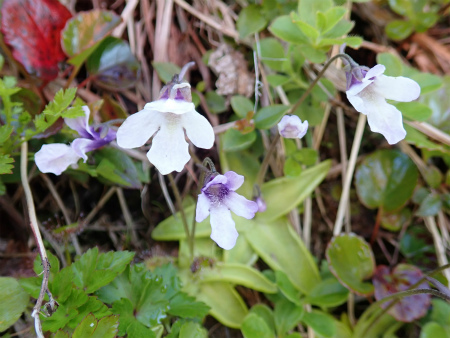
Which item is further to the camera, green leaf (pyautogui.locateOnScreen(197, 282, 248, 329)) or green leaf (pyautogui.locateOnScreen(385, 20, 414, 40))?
green leaf (pyautogui.locateOnScreen(385, 20, 414, 40))

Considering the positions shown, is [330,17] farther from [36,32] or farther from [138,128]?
[36,32]

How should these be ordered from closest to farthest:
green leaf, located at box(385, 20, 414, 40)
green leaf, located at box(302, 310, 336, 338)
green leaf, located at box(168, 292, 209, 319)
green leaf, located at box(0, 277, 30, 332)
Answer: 1. green leaf, located at box(0, 277, 30, 332)
2. green leaf, located at box(168, 292, 209, 319)
3. green leaf, located at box(302, 310, 336, 338)
4. green leaf, located at box(385, 20, 414, 40)

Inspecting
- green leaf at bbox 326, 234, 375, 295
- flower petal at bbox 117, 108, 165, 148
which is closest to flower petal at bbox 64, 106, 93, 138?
flower petal at bbox 117, 108, 165, 148

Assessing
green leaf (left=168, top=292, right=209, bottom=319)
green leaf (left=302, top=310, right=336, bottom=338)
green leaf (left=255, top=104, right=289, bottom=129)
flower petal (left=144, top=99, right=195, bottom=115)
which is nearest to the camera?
flower petal (left=144, top=99, right=195, bottom=115)

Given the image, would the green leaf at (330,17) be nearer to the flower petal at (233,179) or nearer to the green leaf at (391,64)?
the green leaf at (391,64)

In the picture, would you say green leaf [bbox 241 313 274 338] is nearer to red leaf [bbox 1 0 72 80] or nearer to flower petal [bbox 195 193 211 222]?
flower petal [bbox 195 193 211 222]

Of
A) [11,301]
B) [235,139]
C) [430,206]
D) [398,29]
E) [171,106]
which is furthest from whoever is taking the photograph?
[398,29]

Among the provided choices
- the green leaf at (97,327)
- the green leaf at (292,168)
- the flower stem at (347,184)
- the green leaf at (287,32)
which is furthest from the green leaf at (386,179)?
the green leaf at (97,327)

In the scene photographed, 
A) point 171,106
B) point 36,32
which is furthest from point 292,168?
point 36,32

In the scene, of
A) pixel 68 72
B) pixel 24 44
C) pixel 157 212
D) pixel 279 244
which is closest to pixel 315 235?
pixel 279 244
